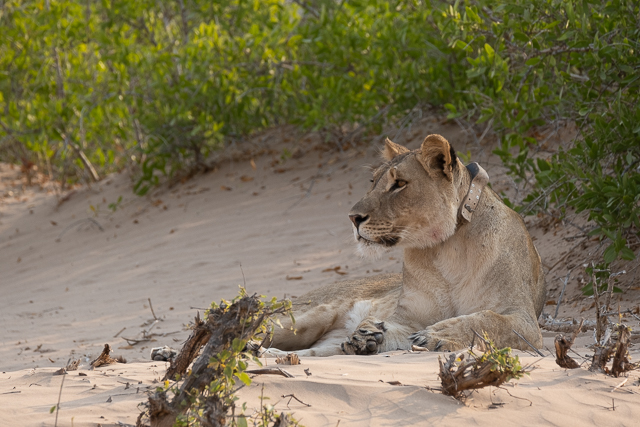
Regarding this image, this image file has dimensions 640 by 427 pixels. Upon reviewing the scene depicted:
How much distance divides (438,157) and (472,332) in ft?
3.70

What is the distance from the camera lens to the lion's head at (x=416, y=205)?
14.3ft

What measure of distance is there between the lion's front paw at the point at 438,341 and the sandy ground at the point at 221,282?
0.17m

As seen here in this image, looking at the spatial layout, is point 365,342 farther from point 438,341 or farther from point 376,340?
point 438,341

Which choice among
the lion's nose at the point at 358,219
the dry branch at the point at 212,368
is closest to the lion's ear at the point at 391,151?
the lion's nose at the point at 358,219

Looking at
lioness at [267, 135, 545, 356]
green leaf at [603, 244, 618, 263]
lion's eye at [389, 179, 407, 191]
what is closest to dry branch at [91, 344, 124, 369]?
lioness at [267, 135, 545, 356]

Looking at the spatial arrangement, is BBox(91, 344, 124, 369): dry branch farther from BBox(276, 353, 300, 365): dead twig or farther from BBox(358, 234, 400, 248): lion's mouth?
BBox(358, 234, 400, 248): lion's mouth

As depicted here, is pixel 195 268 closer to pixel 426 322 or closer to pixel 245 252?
pixel 245 252

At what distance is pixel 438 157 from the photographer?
14.5ft

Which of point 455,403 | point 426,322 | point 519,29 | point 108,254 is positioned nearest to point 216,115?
point 108,254

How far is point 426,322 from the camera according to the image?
14.9ft

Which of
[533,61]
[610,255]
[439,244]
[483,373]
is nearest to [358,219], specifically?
[439,244]

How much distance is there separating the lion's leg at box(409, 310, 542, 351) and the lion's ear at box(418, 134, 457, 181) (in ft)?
3.03

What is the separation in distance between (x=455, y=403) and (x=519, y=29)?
157 inches

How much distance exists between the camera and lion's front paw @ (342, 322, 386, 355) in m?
4.15
